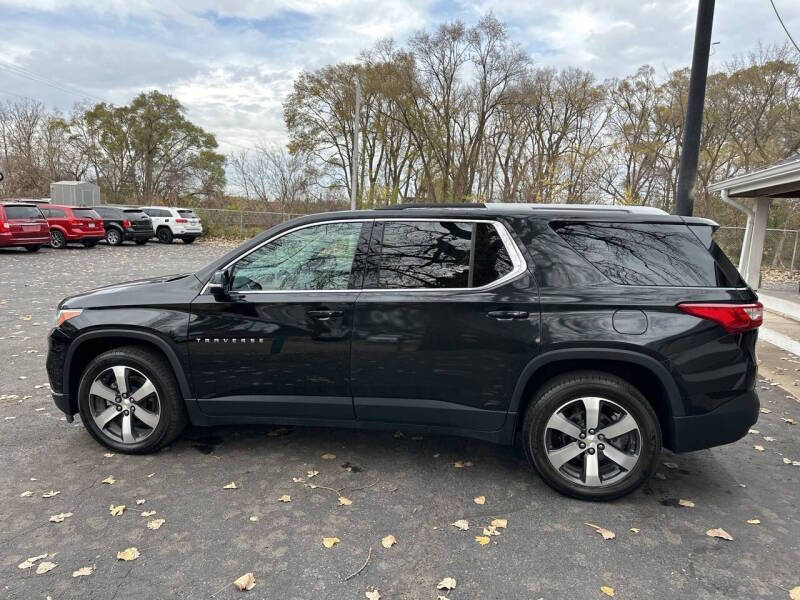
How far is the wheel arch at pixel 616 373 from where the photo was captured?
302cm

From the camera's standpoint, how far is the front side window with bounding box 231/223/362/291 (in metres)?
3.42

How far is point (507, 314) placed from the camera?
3133 millimetres

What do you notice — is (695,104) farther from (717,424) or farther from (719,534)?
(719,534)

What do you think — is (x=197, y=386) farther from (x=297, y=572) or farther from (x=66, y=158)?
(x=66, y=158)

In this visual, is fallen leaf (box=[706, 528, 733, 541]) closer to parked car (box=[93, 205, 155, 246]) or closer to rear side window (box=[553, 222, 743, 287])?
rear side window (box=[553, 222, 743, 287])

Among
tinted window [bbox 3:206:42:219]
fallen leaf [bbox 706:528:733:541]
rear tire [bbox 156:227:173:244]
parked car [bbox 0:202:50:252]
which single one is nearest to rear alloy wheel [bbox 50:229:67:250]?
parked car [bbox 0:202:50:252]

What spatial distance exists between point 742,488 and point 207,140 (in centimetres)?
4743

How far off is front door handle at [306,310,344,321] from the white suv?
24.2 m

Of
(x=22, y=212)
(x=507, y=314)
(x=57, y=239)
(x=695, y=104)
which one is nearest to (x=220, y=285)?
(x=507, y=314)

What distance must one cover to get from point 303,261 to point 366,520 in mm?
1661

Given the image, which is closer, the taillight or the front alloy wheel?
the taillight

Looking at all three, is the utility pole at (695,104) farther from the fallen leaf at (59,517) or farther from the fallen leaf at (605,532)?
the fallen leaf at (59,517)

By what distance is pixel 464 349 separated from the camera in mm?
3176

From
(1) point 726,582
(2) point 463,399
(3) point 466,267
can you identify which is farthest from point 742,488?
(3) point 466,267
